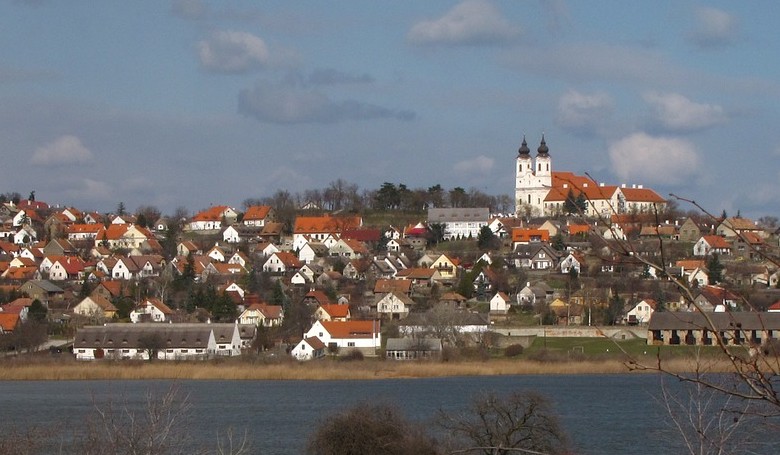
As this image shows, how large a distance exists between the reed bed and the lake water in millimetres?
501

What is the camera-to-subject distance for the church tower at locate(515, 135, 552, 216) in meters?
97.8

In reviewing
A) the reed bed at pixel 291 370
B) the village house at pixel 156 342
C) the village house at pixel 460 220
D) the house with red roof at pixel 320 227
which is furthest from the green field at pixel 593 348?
the village house at pixel 460 220

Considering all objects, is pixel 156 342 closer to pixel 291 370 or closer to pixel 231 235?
pixel 291 370

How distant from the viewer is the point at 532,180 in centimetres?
9975

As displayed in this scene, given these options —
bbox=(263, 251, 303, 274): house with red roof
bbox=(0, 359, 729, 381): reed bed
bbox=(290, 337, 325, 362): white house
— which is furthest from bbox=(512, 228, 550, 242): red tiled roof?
bbox=(0, 359, 729, 381): reed bed

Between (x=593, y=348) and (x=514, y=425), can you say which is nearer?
(x=514, y=425)

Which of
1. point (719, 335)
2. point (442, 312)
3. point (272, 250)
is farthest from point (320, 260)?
point (719, 335)

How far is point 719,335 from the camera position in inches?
159

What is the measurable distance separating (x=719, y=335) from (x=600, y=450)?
24.5m

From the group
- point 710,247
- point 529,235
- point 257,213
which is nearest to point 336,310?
point 529,235

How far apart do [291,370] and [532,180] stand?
56.0 meters

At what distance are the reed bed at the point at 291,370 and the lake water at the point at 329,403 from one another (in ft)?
1.65

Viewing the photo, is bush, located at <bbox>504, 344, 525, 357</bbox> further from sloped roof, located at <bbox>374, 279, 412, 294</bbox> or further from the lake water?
sloped roof, located at <bbox>374, 279, 412, 294</bbox>

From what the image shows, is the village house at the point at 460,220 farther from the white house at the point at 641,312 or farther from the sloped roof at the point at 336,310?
the white house at the point at 641,312
